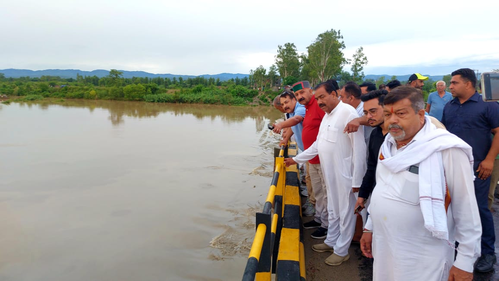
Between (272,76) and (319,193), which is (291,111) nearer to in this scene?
(319,193)

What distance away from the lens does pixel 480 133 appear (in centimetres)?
277

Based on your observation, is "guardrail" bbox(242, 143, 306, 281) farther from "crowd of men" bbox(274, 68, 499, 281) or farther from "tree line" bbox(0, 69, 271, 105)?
"tree line" bbox(0, 69, 271, 105)

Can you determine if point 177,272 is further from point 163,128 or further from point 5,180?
point 163,128

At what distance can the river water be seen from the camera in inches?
184

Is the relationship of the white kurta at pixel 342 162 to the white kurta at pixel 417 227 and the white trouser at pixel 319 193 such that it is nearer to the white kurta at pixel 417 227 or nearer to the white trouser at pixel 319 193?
the white trouser at pixel 319 193

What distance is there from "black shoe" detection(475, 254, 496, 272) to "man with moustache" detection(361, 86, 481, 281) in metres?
1.34

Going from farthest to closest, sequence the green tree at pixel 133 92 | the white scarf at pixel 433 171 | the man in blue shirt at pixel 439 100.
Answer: the green tree at pixel 133 92, the man in blue shirt at pixel 439 100, the white scarf at pixel 433 171

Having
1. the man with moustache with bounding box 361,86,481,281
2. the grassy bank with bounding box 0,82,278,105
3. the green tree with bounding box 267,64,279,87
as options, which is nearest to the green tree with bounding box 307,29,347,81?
the grassy bank with bounding box 0,82,278,105

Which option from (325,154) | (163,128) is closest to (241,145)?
(163,128)

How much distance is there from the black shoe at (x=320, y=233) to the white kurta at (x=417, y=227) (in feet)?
5.28

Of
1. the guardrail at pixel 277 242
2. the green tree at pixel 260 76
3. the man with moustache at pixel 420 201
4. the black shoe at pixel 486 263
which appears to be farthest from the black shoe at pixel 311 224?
the green tree at pixel 260 76

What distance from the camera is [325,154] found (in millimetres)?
2926

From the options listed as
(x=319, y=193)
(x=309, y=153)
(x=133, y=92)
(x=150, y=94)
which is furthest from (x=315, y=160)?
(x=133, y=92)

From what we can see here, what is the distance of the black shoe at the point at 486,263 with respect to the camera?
2.62 meters
